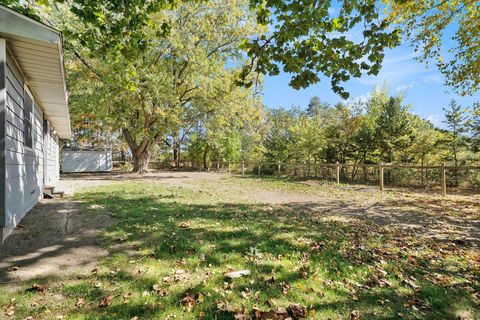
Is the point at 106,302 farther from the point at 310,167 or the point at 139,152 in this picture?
the point at 139,152

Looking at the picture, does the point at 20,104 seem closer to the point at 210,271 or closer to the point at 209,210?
the point at 209,210

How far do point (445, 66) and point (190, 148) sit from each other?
98.1ft

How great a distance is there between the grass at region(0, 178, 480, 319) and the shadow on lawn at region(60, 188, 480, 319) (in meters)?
0.01

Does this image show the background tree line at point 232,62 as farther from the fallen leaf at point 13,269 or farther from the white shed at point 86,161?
the white shed at point 86,161

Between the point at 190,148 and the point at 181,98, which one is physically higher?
the point at 181,98

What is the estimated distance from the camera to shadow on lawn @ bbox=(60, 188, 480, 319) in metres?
2.80

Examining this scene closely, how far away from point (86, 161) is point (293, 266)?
29.5 meters

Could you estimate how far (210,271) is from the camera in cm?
344

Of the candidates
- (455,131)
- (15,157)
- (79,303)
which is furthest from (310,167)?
(79,303)

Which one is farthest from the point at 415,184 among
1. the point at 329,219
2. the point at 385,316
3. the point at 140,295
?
the point at 140,295

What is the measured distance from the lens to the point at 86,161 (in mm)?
27938

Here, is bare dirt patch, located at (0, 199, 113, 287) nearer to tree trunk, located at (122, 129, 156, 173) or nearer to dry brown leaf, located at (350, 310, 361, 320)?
dry brown leaf, located at (350, 310, 361, 320)

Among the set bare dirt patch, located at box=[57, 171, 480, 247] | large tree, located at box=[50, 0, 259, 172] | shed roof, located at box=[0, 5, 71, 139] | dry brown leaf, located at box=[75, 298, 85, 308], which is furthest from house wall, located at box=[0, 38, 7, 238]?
large tree, located at box=[50, 0, 259, 172]

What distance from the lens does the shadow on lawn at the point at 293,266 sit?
9.19 feet
